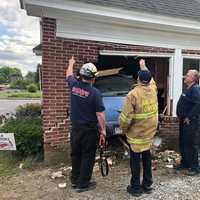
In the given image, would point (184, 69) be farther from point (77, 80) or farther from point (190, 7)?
point (77, 80)

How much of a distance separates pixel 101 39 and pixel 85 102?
9.13 feet

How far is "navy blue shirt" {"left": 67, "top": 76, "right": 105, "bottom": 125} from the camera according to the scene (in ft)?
19.2

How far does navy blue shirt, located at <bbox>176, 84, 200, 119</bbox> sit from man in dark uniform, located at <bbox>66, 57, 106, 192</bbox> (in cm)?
188

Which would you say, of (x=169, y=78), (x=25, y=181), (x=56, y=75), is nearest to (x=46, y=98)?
(x=56, y=75)

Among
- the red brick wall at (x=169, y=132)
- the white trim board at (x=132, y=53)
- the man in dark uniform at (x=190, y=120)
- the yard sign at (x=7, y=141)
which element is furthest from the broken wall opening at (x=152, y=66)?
the yard sign at (x=7, y=141)

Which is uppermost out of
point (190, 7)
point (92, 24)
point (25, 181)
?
point (190, 7)

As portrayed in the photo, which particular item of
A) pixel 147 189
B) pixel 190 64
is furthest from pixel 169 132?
pixel 147 189

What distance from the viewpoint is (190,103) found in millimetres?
6918

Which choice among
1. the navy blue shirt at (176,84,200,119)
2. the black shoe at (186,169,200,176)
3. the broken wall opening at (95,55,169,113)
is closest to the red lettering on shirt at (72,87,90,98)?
the navy blue shirt at (176,84,200,119)

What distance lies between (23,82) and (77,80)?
69503 millimetres

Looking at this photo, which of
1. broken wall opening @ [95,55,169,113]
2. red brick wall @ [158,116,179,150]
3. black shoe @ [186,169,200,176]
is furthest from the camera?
broken wall opening @ [95,55,169,113]

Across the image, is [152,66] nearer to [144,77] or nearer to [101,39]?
[101,39]

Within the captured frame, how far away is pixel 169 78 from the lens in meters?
9.57

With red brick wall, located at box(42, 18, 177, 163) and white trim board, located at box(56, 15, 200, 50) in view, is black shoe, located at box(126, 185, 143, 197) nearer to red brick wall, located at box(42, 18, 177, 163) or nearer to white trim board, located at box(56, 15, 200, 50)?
red brick wall, located at box(42, 18, 177, 163)
